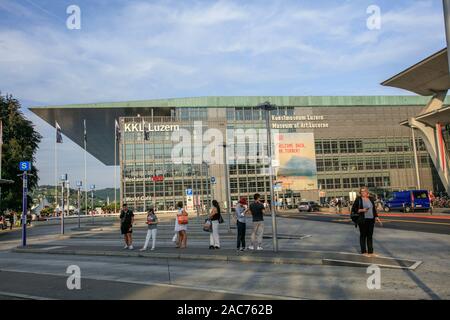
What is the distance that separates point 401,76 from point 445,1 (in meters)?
29.2

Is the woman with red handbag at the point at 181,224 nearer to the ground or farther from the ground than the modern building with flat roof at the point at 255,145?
nearer to the ground

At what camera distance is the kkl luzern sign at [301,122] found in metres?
85.1

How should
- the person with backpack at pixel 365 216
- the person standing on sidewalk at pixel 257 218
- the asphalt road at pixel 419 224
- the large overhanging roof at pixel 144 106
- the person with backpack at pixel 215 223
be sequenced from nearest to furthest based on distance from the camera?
the person with backpack at pixel 365 216, the person standing on sidewalk at pixel 257 218, the person with backpack at pixel 215 223, the asphalt road at pixel 419 224, the large overhanging roof at pixel 144 106

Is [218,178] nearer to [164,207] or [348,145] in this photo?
[164,207]

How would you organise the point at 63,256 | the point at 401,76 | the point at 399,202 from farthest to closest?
the point at 399,202, the point at 401,76, the point at 63,256

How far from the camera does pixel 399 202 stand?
40000 millimetres

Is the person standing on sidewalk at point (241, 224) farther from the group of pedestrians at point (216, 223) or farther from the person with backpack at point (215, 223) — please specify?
the person with backpack at point (215, 223)

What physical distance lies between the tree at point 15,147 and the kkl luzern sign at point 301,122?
49157mm

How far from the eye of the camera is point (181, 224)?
16.2m

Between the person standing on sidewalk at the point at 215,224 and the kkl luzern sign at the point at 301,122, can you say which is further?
the kkl luzern sign at the point at 301,122

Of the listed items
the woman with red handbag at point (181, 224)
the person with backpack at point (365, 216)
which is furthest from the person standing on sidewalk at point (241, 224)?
the person with backpack at point (365, 216)

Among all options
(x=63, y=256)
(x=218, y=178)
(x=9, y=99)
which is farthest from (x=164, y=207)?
(x=63, y=256)

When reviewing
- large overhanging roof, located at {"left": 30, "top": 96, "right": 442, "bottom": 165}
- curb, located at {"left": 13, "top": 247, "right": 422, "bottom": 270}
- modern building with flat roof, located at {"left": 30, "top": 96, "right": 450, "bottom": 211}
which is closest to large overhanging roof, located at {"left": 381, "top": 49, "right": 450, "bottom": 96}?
curb, located at {"left": 13, "top": 247, "right": 422, "bottom": 270}

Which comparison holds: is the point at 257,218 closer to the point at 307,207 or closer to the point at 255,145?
the point at 307,207
